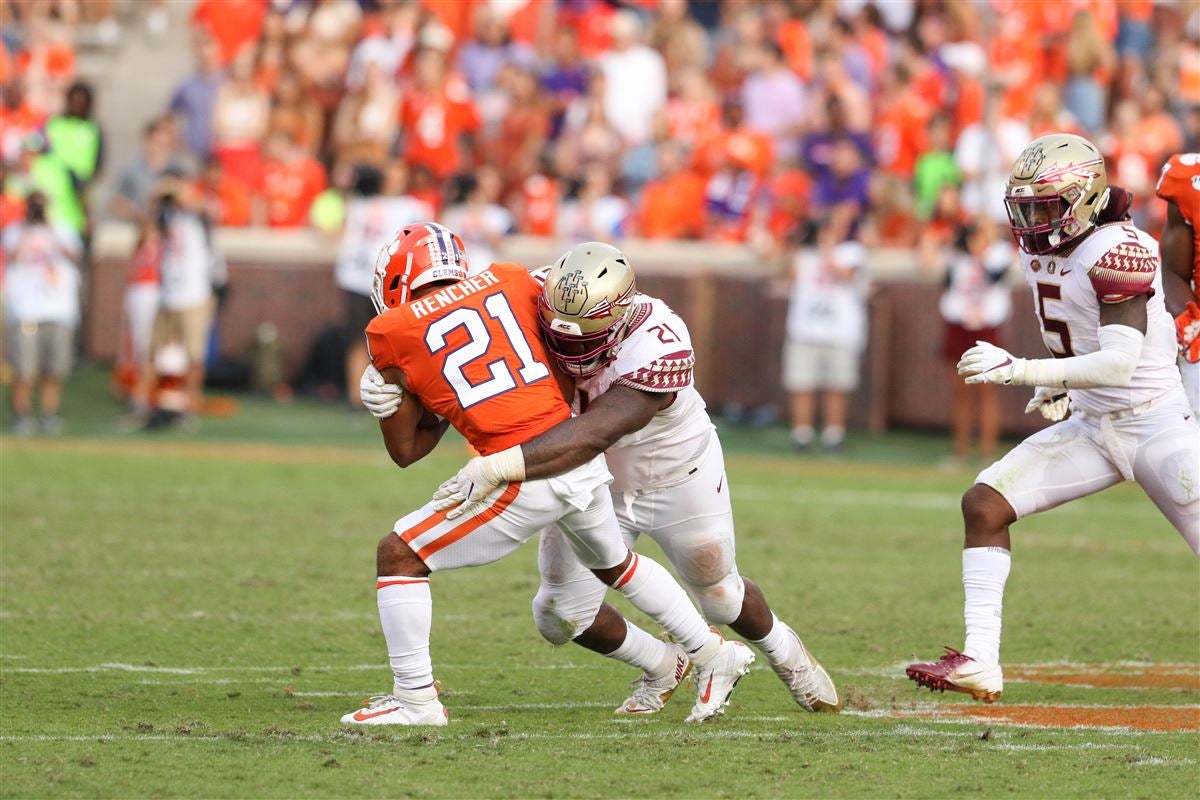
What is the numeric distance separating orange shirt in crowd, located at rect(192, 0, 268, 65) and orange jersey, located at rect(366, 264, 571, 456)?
43.9 feet

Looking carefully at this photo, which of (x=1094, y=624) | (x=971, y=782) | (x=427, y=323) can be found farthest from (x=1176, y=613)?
(x=427, y=323)

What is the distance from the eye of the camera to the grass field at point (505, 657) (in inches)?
191

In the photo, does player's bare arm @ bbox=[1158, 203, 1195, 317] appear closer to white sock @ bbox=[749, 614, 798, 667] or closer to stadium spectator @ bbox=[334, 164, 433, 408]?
white sock @ bbox=[749, 614, 798, 667]

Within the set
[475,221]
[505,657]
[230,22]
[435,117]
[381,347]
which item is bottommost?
[505,657]

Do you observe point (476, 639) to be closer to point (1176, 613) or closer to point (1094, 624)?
point (1094, 624)

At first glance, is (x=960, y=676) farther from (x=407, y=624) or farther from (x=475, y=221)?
(x=475, y=221)

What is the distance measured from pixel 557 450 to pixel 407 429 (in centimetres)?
49

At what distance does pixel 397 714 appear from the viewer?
536cm

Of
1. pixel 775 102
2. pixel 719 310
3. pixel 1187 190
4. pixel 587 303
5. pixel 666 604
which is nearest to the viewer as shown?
pixel 587 303

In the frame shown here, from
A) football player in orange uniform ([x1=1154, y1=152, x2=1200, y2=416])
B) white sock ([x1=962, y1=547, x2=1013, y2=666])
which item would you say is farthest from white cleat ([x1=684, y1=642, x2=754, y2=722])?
football player in orange uniform ([x1=1154, y1=152, x2=1200, y2=416])

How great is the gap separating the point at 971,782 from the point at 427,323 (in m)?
1.99

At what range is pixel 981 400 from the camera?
13367 millimetres

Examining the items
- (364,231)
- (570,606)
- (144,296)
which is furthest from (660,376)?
(144,296)

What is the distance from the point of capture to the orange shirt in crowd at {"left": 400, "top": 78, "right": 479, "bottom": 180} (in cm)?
1622
